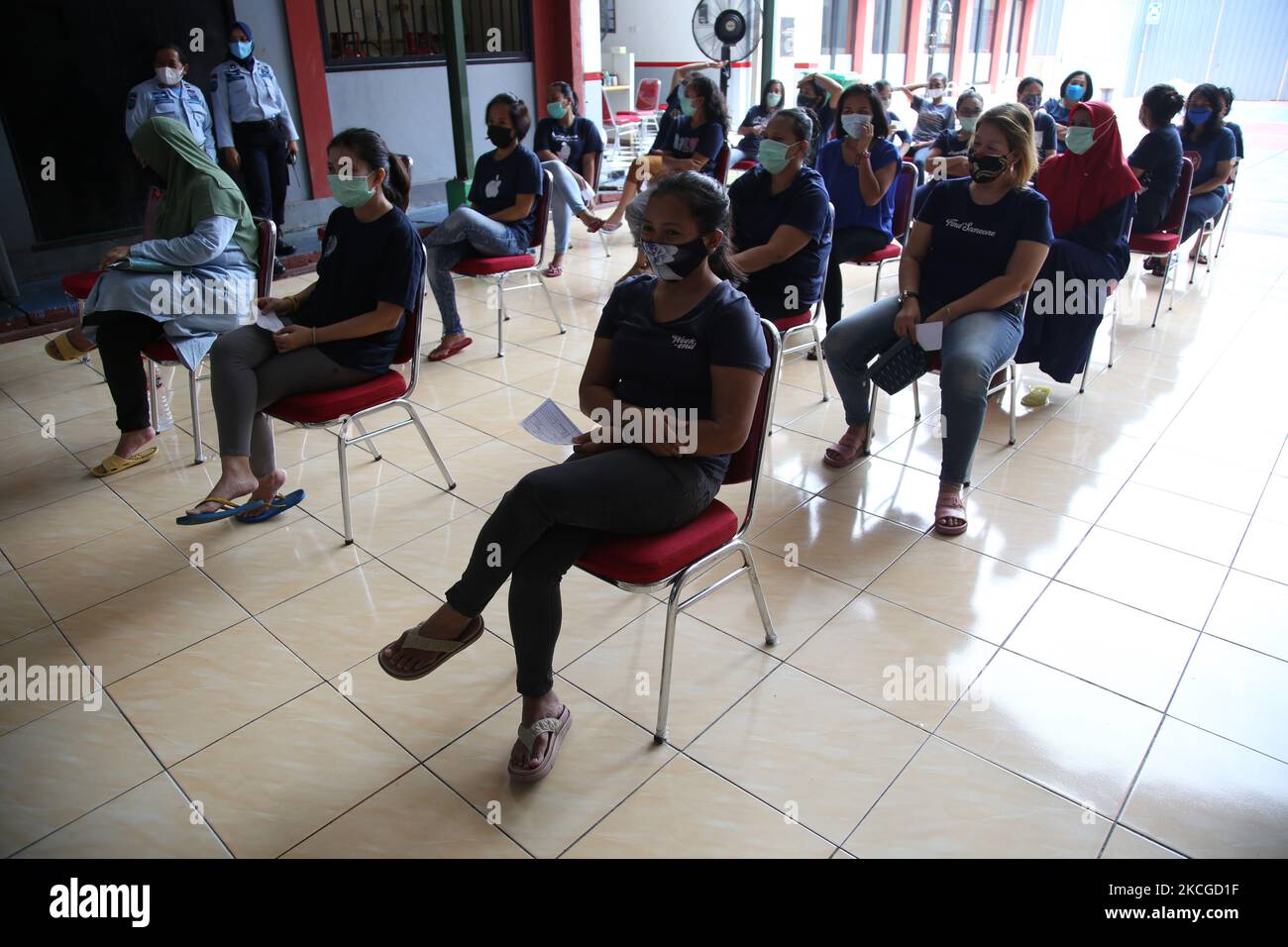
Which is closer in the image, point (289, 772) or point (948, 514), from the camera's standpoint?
point (289, 772)

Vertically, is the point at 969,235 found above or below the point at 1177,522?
above

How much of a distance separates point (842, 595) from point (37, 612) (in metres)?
2.29

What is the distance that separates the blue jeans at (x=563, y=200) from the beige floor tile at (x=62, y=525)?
11.0ft

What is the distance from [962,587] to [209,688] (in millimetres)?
2046

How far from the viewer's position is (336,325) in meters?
2.52

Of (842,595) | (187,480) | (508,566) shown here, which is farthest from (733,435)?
(187,480)

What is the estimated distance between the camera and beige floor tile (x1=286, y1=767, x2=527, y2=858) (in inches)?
65.2

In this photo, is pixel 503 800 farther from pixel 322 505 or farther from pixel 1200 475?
pixel 1200 475

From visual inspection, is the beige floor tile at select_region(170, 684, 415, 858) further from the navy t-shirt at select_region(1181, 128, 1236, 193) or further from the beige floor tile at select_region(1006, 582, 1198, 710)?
the navy t-shirt at select_region(1181, 128, 1236, 193)

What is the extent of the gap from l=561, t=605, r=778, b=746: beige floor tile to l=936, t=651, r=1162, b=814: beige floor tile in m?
0.50

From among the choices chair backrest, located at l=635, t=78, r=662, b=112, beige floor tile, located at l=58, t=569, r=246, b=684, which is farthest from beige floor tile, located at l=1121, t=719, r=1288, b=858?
chair backrest, located at l=635, t=78, r=662, b=112

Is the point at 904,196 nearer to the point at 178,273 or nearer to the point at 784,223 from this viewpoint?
the point at 784,223

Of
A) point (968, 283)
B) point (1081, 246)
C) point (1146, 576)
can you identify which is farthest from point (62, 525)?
point (1081, 246)
